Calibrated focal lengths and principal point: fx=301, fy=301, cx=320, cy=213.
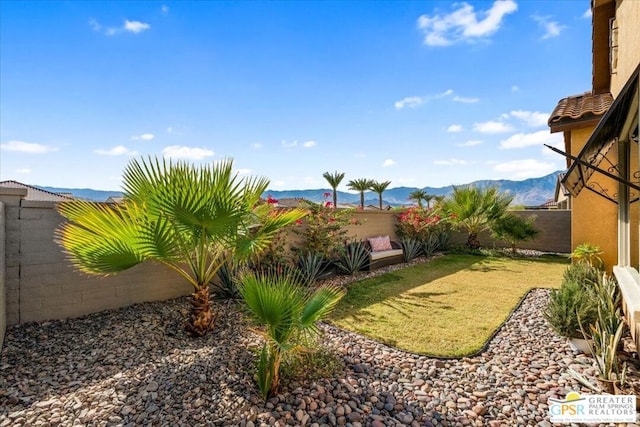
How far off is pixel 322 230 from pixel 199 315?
4.18 m

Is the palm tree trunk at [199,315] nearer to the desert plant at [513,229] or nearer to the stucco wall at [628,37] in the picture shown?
the stucco wall at [628,37]

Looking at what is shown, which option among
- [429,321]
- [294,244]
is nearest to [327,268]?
[294,244]

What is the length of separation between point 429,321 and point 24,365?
5.36 m

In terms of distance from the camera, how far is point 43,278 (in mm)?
4586

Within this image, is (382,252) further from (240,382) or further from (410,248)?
(240,382)

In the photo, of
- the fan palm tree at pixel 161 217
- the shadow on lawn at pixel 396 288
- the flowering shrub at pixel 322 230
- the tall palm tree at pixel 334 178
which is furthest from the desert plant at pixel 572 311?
the tall palm tree at pixel 334 178

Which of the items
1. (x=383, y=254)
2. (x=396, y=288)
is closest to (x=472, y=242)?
(x=383, y=254)

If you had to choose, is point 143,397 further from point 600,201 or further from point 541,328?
point 600,201

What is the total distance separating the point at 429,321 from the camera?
489 centimetres

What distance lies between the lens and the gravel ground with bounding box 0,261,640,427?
259cm

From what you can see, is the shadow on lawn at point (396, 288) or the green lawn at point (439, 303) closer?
the green lawn at point (439, 303)

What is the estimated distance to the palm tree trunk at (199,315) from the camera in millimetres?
4258

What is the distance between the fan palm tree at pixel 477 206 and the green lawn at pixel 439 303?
2.77 metres

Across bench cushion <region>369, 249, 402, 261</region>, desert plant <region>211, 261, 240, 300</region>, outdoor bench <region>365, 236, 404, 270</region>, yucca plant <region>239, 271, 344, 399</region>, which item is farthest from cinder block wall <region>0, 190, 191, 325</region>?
outdoor bench <region>365, 236, 404, 270</region>
